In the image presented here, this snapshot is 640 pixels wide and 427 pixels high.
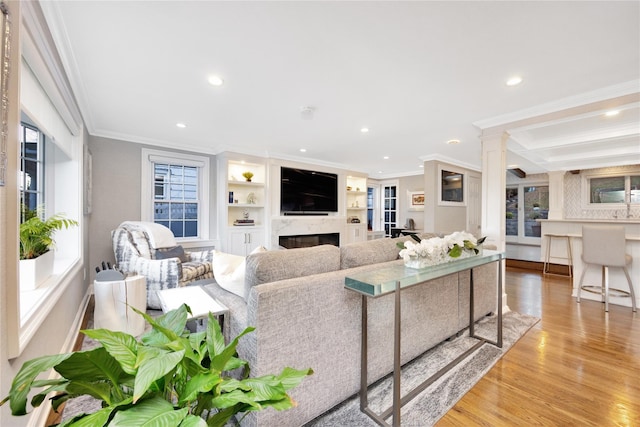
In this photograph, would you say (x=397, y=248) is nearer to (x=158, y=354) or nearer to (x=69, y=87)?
(x=158, y=354)

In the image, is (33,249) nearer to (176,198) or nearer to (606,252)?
(176,198)

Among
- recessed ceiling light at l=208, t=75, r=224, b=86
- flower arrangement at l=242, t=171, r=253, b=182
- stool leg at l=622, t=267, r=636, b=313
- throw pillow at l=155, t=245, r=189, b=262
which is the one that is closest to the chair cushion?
throw pillow at l=155, t=245, r=189, b=262

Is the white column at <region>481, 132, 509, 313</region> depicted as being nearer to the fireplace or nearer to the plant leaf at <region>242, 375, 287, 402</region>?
the fireplace

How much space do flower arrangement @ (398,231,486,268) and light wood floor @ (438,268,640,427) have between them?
0.86m

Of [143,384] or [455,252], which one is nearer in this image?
[143,384]

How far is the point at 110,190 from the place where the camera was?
3.91 meters

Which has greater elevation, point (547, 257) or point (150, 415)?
point (150, 415)

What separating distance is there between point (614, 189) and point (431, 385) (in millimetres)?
6763

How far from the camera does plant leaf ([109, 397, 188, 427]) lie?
54 centimetres

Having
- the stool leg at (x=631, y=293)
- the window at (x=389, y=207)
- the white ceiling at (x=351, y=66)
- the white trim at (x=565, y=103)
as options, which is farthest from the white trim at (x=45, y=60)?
the window at (x=389, y=207)

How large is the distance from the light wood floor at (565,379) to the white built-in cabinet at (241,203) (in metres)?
3.94

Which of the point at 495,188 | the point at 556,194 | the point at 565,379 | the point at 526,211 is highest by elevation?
the point at 556,194

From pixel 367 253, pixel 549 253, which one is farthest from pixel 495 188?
pixel 549 253

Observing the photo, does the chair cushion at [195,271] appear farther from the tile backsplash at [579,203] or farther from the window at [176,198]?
the tile backsplash at [579,203]
